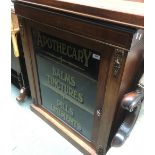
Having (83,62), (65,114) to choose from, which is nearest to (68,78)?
(83,62)

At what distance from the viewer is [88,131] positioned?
1.16 metres

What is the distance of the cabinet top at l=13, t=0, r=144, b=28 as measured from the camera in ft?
2.00

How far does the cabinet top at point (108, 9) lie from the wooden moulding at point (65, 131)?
32.6 inches

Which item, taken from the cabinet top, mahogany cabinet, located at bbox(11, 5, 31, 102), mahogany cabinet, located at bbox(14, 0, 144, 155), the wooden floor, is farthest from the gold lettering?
the cabinet top

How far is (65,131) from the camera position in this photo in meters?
1.31

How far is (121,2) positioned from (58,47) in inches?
16.2

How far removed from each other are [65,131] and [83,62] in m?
0.61

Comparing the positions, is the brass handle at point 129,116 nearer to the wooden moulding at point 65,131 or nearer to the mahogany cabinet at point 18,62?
the wooden moulding at point 65,131

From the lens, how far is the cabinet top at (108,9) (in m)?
0.61

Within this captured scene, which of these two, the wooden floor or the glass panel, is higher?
the glass panel

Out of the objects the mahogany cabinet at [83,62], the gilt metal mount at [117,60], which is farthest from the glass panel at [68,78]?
the gilt metal mount at [117,60]

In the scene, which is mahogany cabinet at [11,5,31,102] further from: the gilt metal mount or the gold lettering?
the gilt metal mount

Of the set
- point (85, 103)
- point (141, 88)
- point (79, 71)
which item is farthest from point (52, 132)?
point (141, 88)

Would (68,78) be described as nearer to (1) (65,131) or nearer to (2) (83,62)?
(2) (83,62)
